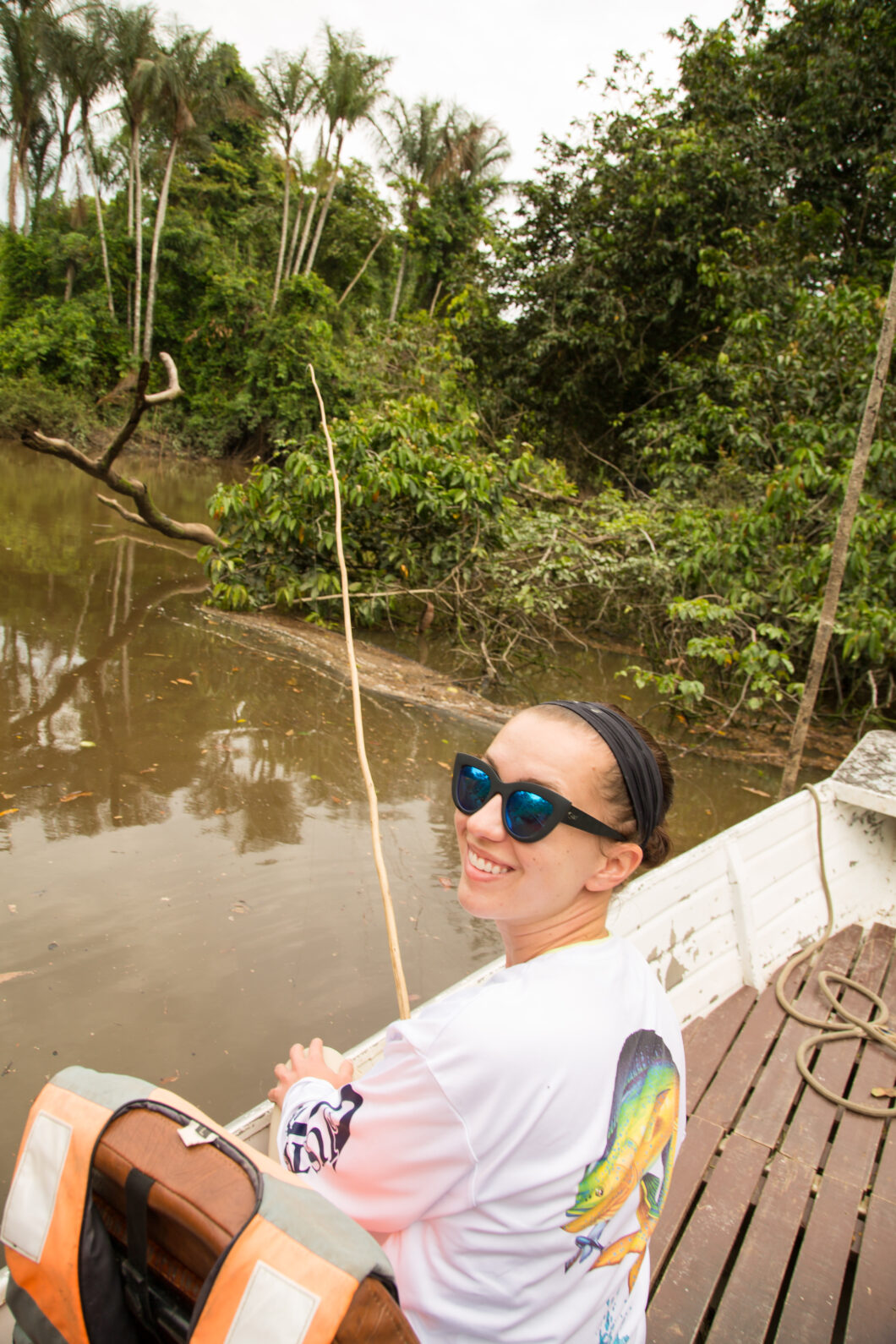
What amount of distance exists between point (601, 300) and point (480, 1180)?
11.6 metres

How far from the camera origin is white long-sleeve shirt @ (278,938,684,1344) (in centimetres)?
88

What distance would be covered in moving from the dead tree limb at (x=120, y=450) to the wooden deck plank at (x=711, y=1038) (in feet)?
20.7

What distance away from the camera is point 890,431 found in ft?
20.9

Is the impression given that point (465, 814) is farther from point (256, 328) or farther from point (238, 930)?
point (256, 328)

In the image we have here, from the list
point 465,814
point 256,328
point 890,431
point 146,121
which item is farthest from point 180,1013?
point 146,121

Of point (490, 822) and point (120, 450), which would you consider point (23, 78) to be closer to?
point (120, 450)

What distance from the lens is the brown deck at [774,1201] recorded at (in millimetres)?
1604

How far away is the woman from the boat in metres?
0.69

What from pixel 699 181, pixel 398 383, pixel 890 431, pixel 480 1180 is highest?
pixel 699 181

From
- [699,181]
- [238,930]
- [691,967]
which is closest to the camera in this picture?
[691,967]

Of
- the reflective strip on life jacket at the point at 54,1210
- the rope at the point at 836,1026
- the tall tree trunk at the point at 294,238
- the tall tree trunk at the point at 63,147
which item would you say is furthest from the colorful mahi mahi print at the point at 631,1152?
the tall tree trunk at the point at 63,147

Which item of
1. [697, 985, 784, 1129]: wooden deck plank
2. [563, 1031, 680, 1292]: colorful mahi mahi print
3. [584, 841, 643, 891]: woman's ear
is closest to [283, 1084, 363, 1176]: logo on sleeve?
[563, 1031, 680, 1292]: colorful mahi mahi print

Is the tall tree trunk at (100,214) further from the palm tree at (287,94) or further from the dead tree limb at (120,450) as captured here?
the dead tree limb at (120,450)

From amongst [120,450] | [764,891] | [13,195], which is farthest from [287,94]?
[764,891]
